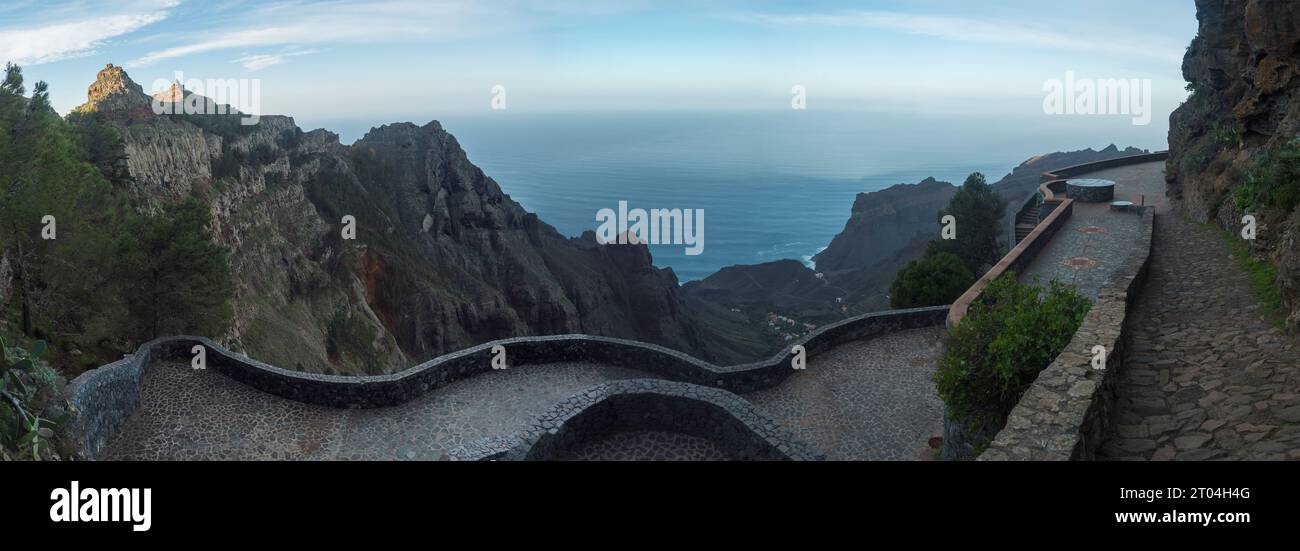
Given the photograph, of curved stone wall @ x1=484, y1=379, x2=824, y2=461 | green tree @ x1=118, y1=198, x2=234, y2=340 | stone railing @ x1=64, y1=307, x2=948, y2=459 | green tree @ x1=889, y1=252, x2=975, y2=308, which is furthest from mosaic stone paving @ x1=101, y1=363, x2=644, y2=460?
green tree @ x1=889, y1=252, x2=975, y2=308

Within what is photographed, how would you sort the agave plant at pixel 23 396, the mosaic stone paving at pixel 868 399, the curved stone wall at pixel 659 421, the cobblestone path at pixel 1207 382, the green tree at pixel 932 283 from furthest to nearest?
1. the green tree at pixel 932 283
2. the mosaic stone paving at pixel 868 399
3. the curved stone wall at pixel 659 421
4. the agave plant at pixel 23 396
5. the cobblestone path at pixel 1207 382

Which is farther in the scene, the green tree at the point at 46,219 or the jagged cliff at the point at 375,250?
the jagged cliff at the point at 375,250

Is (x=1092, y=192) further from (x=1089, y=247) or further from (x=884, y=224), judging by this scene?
(x=884, y=224)

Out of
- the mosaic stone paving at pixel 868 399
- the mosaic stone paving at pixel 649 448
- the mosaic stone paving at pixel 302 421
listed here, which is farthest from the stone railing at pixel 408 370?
the mosaic stone paving at pixel 649 448

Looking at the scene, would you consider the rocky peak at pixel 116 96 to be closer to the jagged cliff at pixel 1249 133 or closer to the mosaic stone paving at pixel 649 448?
the mosaic stone paving at pixel 649 448

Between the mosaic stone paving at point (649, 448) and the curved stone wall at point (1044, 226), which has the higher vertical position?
the curved stone wall at point (1044, 226)
